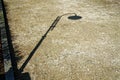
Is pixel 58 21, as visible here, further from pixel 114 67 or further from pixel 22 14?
pixel 114 67

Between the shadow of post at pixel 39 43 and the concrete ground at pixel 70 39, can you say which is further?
the shadow of post at pixel 39 43

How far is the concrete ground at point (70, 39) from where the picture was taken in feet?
27.1

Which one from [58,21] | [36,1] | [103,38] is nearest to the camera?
[103,38]

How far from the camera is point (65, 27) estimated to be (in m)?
12.2

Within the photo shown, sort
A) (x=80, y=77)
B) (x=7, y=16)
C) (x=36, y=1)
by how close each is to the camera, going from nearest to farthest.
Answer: (x=80, y=77)
(x=7, y=16)
(x=36, y=1)

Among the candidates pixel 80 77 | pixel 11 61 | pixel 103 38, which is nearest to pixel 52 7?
pixel 103 38

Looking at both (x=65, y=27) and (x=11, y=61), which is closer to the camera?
(x=11, y=61)

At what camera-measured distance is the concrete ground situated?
8.25 metres

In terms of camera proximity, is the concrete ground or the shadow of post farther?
the shadow of post

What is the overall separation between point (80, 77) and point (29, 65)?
2.12 m

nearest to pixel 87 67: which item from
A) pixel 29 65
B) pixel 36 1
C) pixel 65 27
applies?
pixel 29 65

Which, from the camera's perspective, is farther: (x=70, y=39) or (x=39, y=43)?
(x=70, y=39)

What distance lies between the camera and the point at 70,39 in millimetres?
10766

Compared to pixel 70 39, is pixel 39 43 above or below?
above
